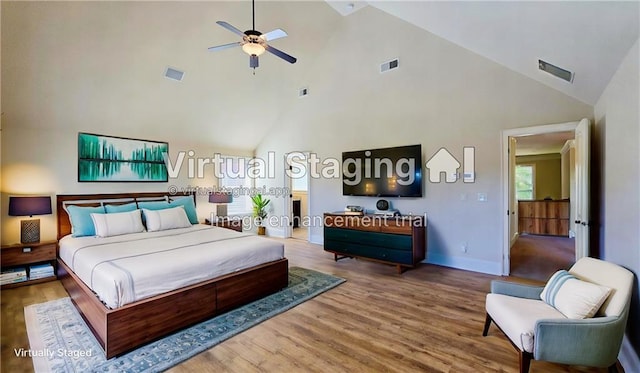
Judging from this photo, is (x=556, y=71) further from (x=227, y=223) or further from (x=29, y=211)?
(x=29, y=211)

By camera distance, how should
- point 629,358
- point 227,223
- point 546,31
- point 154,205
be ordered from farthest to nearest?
point 227,223
point 154,205
point 546,31
point 629,358

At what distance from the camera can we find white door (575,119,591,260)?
3143mm

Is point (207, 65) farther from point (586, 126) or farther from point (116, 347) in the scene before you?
point (586, 126)

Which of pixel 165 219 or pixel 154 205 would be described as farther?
pixel 154 205

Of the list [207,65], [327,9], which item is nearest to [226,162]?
[207,65]

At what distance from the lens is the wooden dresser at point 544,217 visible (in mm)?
7613

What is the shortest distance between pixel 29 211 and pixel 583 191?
7067 mm

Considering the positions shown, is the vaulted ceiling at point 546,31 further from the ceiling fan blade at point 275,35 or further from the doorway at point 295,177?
the doorway at point 295,177

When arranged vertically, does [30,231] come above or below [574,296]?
above

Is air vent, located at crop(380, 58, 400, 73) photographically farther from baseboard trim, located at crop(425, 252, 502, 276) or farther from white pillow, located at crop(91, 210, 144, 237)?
white pillow, located at crop(91, 210, 144, 237)

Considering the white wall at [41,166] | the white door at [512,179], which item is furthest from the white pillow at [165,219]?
the white door at [512,179]

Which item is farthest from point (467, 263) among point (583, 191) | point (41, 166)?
point (41, 166)

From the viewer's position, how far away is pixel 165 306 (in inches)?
101

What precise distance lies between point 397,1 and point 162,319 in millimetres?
3973
